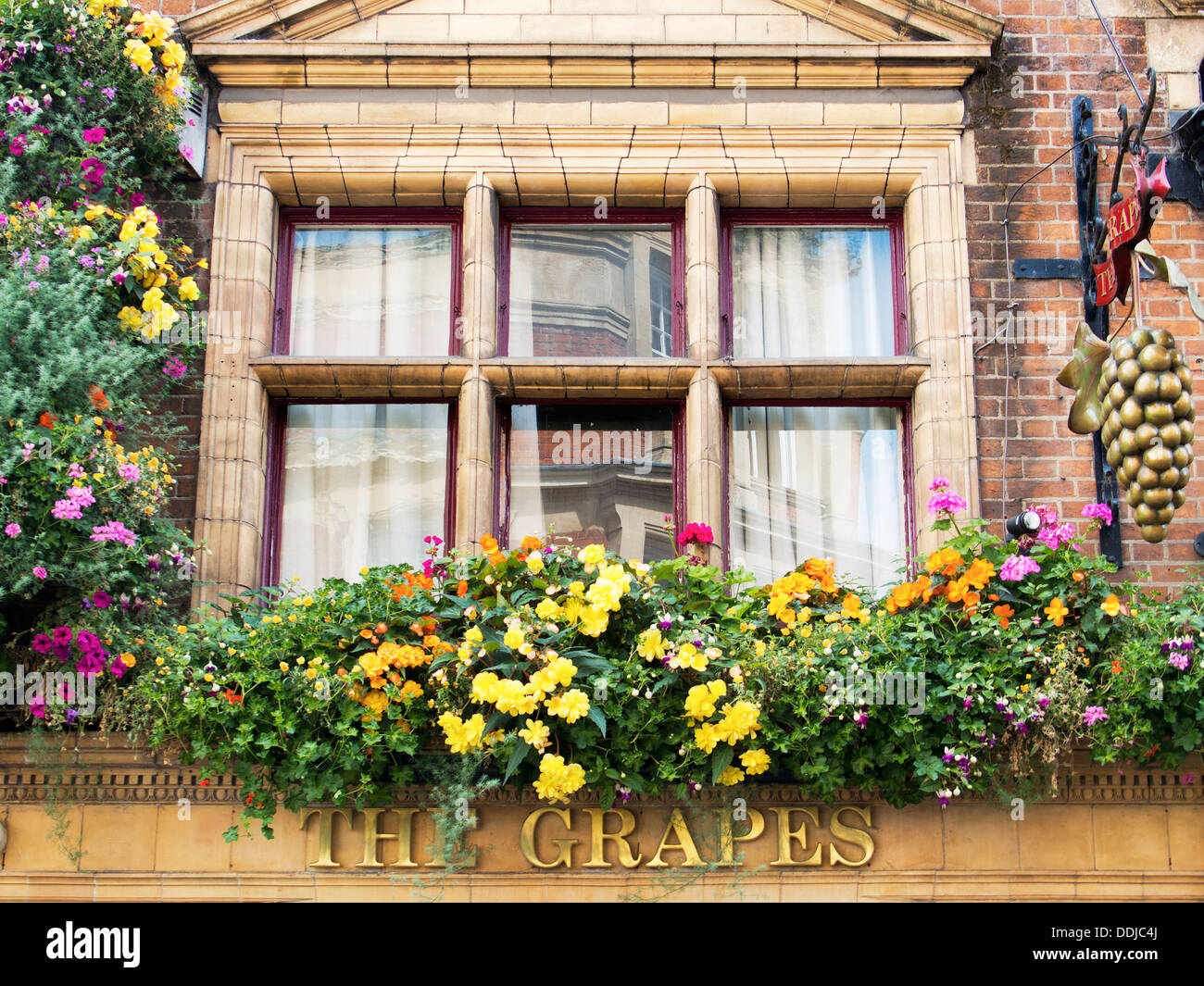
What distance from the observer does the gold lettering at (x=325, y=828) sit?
6.32 meters

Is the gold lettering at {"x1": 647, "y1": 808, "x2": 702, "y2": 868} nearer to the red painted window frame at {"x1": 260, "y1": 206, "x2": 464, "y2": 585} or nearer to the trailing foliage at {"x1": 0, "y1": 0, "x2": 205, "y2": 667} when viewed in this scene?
the red painted window frame at {"x1": 260, "y1": 206, "x2": 464, "y2": 585}

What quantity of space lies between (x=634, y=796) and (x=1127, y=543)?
9.17 feet

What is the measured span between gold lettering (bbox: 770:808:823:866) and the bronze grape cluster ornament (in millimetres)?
1918

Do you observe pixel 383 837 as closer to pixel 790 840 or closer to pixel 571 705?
pixel 571 705

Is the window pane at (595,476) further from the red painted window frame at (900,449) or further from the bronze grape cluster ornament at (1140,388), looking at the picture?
the bronze grape cluster ornament at (1140,388)

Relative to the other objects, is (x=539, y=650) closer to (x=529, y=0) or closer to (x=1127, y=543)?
(x=1127, y=543)

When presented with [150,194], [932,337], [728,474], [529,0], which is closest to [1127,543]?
[932,337]

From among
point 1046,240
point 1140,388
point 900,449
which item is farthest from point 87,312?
point 1046,240

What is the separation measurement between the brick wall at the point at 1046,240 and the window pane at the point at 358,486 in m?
2.84

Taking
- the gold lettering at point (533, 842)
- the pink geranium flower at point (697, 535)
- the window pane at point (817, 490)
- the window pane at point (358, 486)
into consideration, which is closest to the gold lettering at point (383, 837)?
the gold lettering at point (533, 842)

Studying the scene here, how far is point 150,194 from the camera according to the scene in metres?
7.73

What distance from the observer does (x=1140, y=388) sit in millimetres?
6250

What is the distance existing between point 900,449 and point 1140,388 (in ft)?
5.38
